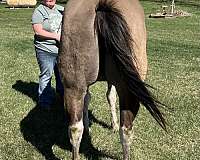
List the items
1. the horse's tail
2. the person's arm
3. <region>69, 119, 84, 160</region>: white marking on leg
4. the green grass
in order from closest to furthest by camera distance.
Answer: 1. the horse's tail
2. <region>69, 119, 84, 160</region>: white marking on leg
3. the green grass
4. the person's arm

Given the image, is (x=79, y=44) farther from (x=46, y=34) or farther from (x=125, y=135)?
(x=46, y=34)

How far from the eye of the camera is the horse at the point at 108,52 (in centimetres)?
414

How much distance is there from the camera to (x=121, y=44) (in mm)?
4152

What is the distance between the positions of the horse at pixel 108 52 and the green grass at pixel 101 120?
136 cm

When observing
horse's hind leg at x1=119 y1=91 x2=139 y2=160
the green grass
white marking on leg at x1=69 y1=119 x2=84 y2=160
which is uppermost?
horse's hind leg at x1=119 y1=91 x2=139 y2=160

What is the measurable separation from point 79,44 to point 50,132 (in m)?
2.65

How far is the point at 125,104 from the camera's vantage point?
4297 mm

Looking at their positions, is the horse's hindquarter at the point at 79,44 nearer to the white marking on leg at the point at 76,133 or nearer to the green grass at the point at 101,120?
the white marking on leg at the point at 76,133

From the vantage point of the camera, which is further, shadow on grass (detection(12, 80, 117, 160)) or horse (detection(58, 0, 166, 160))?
shadow on grass (detection(12, 80, 117, 160))

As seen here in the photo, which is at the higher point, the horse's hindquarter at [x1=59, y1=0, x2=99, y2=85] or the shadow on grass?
the horse's hindquarter at [x1=59, y1=0, x2=99, y2=85]

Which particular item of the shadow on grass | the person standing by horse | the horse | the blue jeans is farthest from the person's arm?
the horse

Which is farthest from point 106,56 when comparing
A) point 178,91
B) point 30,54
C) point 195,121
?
point 30,54

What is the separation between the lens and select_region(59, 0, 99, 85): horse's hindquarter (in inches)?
164

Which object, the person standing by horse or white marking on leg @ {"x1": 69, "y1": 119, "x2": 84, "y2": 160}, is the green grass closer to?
the person standing by horse
